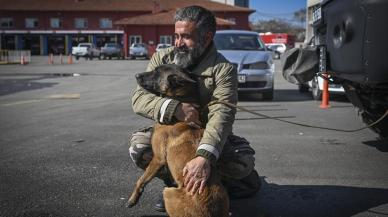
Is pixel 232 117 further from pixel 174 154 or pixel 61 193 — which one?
pixel 61 193

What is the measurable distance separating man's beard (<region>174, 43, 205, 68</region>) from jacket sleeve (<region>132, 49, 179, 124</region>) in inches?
9.4

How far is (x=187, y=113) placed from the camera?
3.45m

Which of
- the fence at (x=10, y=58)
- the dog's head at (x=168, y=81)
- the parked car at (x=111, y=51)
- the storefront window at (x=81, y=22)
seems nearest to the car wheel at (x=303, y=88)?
the dog's head at (x=168, y=81)

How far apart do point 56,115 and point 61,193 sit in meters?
5.29

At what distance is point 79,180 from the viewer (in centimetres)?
500

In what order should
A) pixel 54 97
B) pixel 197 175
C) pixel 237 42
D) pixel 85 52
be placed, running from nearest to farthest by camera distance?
pixel 197 175
pixel 237 42
pixel 54 97
pixel 85 52

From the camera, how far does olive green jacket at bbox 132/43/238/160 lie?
3379 millimetres

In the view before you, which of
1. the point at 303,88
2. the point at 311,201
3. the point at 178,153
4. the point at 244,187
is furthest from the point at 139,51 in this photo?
the point at 178,153

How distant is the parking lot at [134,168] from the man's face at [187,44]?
1310 mm

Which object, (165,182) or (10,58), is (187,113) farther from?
(10,58)

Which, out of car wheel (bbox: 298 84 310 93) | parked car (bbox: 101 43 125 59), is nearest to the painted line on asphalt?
car wheel (bbox: 298 84 310 93)

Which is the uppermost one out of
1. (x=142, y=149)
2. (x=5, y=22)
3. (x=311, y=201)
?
(x=5, y=22)

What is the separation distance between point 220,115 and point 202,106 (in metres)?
0.29

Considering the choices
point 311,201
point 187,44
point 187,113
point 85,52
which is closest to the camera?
point 187,113
